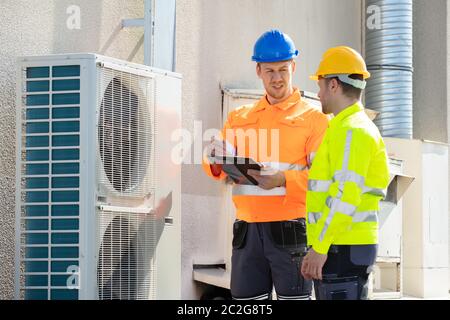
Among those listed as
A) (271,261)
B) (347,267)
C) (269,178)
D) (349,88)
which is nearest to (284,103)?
(269,178)

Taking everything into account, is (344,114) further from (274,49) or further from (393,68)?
(393,68)

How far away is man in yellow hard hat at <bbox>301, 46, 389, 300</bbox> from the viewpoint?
4438 mm

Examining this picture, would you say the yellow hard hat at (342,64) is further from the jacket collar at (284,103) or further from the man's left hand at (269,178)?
the man's left hand at (269,178)

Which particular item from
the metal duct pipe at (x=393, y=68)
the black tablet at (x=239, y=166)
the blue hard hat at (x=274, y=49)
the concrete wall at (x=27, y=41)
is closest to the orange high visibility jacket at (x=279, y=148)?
the black tablet at (x=239, y=166)

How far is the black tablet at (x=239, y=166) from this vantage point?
4923mm

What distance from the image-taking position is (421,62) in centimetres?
1002

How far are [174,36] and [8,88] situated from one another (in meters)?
1.35

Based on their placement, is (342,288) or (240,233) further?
(240,233)

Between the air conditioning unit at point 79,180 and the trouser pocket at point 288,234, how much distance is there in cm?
82

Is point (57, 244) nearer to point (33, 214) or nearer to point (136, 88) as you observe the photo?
point (33, 214)

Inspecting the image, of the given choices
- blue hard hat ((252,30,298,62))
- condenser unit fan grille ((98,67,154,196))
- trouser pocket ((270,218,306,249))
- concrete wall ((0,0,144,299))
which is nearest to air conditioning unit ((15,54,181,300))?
condenser unit fan grille ((98,67,154,196))

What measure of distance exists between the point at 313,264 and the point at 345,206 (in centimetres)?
32

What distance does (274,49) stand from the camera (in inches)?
205
